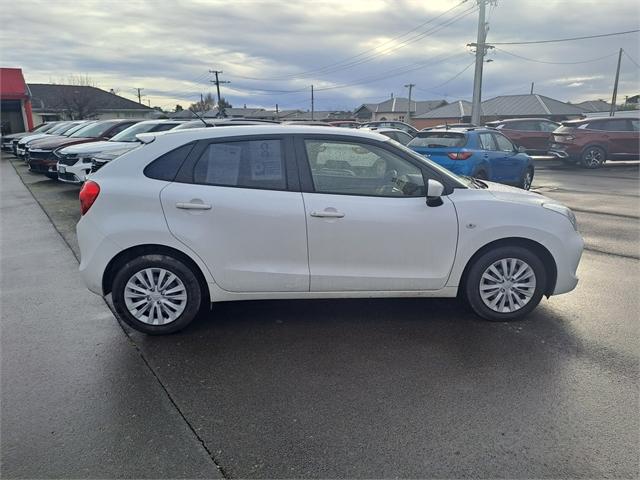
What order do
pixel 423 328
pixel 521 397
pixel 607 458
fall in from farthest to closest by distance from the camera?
pixel 423 328, pixel 521 397, pixel 607 458

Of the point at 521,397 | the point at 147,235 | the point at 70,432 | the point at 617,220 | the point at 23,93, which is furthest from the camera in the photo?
the point at 23,93

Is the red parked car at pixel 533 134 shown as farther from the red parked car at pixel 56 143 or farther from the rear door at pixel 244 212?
the rear door at pixel 244 212

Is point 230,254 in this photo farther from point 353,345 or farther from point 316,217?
point 353,345

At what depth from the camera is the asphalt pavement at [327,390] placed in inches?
95.8

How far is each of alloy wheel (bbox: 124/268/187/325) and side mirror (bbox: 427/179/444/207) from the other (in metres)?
2.16

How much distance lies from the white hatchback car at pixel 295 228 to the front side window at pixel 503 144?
7.11 meters

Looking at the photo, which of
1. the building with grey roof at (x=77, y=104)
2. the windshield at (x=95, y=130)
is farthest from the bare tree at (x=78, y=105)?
the windshield at (x=95, y=130)

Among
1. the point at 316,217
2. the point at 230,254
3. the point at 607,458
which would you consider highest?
the point at 316,217

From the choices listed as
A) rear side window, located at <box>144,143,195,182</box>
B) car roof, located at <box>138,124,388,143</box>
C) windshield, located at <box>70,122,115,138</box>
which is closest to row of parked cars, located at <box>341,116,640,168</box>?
windshield, located at <box>70,122,115,138</box>

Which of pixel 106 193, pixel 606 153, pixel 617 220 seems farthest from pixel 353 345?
pixel 606 153

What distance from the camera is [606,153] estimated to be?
17.2 metres

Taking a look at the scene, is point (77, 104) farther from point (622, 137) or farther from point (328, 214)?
point (328, 214)

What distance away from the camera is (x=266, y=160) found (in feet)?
12.5

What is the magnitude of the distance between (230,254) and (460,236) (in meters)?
1.92
